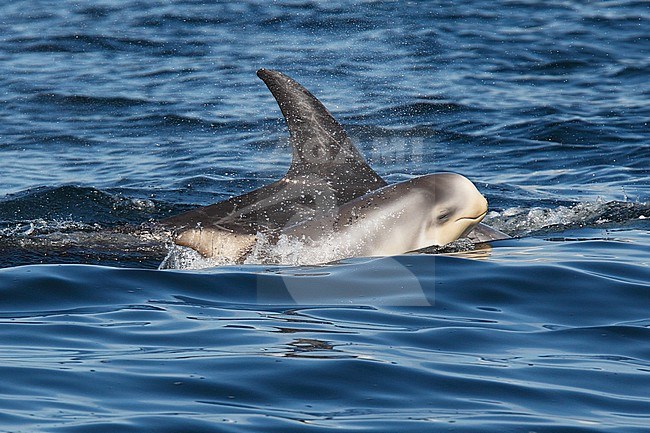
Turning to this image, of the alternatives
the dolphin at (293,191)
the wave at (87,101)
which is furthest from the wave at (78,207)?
the wave at (87,101)

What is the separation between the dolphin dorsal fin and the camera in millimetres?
10258

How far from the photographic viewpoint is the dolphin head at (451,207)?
9.23 metres

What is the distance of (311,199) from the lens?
→ 390 inches

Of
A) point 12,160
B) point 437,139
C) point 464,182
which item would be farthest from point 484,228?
point 12,160

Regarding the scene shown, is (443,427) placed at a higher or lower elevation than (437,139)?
higher

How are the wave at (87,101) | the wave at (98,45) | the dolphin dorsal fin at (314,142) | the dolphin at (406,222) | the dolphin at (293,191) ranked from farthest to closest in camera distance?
1. the wave at (98,45)
2. the wave at (87,101)
3. the dolphin dorsal fin at (314,142)
4. the dolphin at (293,191)
5. the dolphin at (406,222)

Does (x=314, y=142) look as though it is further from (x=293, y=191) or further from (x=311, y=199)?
(x=311, y=199)

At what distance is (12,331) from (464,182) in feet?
13.1

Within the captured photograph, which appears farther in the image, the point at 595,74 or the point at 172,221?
the point at 595,74

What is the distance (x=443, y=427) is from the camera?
497cm

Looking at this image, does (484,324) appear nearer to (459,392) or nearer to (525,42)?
(459,392)

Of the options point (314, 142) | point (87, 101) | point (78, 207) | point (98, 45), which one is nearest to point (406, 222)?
point (314, 142)

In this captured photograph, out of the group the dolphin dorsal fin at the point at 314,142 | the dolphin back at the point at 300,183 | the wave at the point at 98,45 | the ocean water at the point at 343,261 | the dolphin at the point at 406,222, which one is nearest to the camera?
the ocean water at the point at 343,261

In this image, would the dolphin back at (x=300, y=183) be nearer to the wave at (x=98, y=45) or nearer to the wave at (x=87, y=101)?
the wave at (x=87, y=101)
